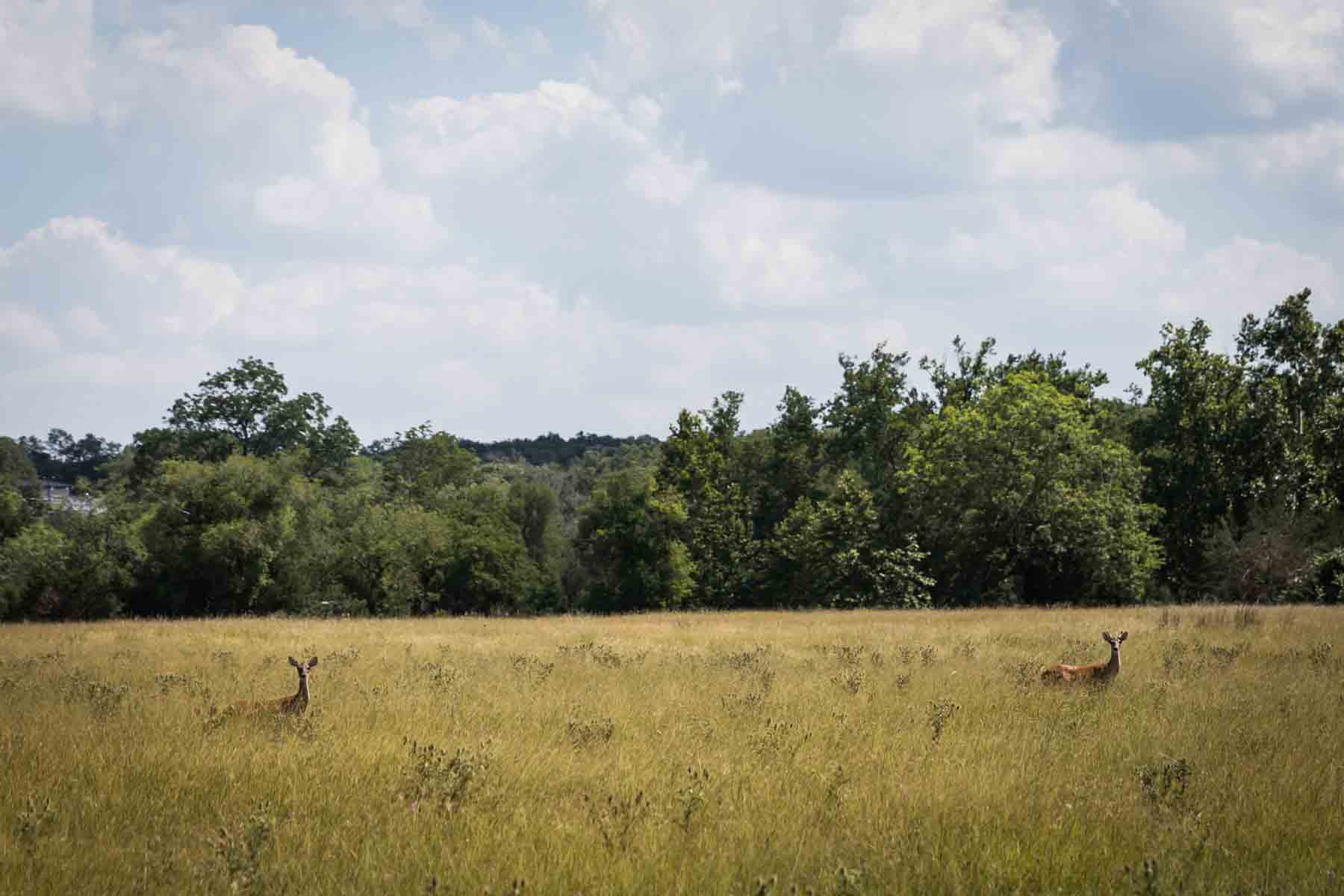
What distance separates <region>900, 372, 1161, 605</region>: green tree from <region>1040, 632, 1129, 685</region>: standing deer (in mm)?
28668

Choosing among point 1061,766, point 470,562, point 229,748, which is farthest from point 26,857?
point 470,562

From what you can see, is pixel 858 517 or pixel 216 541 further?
pixel 858 517

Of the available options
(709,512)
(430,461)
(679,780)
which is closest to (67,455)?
(430,461)

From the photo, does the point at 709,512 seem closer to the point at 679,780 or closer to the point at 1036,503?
the point at 1036,503

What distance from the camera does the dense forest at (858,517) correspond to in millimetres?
41938

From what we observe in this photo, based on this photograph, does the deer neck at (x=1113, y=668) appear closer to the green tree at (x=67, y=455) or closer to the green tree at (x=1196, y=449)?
the green tree at (x=1196, y=449)

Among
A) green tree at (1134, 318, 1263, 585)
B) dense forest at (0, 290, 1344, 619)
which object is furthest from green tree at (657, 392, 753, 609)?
green tree at (1134, 318, 1263, 585)

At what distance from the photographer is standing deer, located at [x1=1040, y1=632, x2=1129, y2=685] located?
13117 mm

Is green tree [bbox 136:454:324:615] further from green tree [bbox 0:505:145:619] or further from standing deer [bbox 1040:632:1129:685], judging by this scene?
standing deer [bbox 1040:632:1129:685]

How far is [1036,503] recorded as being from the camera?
41.5 metres

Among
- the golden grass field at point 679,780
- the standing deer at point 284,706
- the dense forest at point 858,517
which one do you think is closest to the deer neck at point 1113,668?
the golden grass field at point 679,780

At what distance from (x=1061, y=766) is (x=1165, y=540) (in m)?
45.3

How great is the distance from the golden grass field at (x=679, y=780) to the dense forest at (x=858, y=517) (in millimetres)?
28117

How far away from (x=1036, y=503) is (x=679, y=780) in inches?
1468
